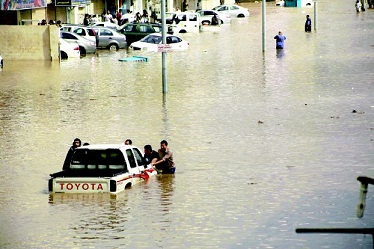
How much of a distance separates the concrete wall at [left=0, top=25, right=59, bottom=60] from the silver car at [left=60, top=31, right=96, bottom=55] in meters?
2.19

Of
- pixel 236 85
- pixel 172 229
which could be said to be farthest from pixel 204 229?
pixel 236 85

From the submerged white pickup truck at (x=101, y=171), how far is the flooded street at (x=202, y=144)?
6.8 inches

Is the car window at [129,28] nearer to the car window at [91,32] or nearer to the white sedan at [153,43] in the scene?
the white sedan at [153,43]

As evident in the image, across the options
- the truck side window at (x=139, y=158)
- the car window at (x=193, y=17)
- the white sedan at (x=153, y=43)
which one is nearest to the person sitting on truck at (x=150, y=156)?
the truck side window at (x=139, y=158)

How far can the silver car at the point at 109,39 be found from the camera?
178ft

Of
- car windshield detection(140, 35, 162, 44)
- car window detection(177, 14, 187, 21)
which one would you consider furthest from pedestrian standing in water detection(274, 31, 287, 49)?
car window detection(177, 14, 187, 21)

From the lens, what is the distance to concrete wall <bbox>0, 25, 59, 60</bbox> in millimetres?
47875

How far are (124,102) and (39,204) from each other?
14000 mm

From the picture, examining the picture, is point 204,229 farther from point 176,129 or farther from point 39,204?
point 176,129

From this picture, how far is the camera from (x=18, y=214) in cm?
1833

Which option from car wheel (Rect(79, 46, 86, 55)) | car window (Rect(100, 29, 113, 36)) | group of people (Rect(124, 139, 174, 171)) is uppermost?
car window (Rect(100, 29, 113, 36))

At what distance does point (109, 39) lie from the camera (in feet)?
178

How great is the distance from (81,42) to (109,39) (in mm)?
3088

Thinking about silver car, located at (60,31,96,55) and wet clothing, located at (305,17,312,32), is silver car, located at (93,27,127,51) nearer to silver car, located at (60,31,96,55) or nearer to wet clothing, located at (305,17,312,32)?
silver car, located at (60,31,96,55)
